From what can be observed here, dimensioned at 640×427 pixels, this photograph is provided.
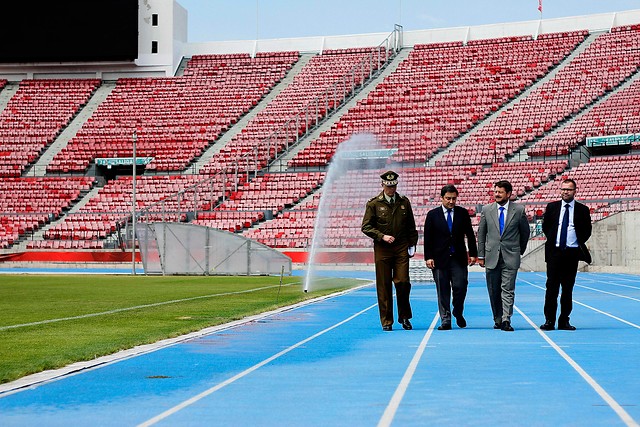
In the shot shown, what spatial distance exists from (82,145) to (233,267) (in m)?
27.0

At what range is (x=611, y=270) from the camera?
41938 mm

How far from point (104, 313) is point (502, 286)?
287 inches

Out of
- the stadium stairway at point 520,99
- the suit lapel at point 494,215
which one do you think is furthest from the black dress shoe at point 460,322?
the stadium stairway at point 520,99

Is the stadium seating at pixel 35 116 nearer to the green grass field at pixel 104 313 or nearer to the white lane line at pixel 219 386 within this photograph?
the green grass field at pixel 104 313

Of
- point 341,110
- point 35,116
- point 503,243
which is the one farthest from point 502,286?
point 35,116

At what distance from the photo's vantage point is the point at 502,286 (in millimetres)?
13992

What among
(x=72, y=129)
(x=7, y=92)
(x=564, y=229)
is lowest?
(x=564, y=229)

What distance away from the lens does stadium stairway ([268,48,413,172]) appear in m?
58.3

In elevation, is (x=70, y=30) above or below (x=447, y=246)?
above

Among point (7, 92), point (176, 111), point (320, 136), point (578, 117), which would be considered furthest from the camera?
point (7, 92)

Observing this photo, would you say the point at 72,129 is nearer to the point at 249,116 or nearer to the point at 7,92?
the point at 7,92

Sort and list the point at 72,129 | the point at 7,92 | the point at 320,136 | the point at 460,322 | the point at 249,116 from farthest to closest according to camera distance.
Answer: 1. the point at 7,92
2. the point at 72,129
3. the point at 249,116
4. the point at 320,136
5. the point at 460,322

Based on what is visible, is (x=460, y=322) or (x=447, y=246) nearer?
(x=447, y=246)

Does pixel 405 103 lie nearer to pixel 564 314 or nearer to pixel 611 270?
pixel 611 270
